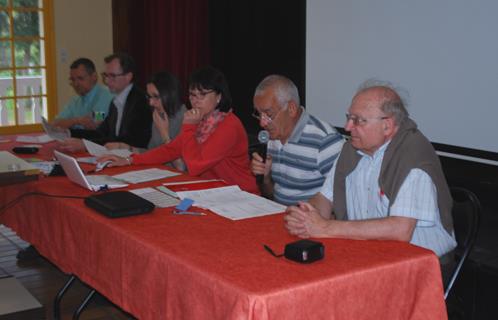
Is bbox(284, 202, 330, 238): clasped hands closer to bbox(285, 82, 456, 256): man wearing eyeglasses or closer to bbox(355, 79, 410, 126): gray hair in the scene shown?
bbox(285, 82, 456, 256): man wearing eyeglasses

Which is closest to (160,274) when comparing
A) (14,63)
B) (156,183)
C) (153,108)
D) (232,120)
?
(156,183)

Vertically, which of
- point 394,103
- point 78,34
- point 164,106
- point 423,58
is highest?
point 78,34

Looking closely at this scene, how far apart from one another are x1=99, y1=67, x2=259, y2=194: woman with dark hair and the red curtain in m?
3.54

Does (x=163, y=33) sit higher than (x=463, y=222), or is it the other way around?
(x=163, y=33)

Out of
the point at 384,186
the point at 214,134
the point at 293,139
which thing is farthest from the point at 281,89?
the point at 384,186

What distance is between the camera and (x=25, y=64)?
652 cm

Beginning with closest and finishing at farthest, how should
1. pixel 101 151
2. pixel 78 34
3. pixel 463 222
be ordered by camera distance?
1. pixel 463 222
2. pixel 101 151
3. pixel 78 34

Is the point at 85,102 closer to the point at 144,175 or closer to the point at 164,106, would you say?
the point at 164,106

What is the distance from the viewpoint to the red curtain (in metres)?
6.61

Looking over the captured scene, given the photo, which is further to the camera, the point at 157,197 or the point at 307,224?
the point at 157,197

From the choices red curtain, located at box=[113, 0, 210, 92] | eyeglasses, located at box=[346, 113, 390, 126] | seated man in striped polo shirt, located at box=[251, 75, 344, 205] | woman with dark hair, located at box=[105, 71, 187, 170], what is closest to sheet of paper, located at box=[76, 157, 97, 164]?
woman with dark hair, located at box=[105, 71, 187, 170]

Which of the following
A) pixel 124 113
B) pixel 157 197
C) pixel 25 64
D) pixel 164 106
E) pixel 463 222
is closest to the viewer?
pixel 463 222

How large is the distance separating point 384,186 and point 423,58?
197cm

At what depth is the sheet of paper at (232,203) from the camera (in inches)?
88.6
